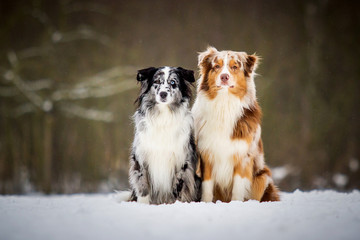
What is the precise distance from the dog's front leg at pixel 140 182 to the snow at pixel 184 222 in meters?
0.50

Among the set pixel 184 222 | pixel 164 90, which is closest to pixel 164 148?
pixel 164 90

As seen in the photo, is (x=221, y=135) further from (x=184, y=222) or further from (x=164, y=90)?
(x=184, y=222)

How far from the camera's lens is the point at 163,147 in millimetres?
3773

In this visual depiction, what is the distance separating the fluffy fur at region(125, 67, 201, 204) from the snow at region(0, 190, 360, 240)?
58cm

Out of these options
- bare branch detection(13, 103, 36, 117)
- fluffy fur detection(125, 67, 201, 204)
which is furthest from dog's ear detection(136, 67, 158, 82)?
bare branch detection(13, 103, 36, 117)

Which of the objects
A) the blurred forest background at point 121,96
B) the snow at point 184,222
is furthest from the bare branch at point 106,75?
the snow at point 184,222

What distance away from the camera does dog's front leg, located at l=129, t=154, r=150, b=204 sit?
12.3 ft

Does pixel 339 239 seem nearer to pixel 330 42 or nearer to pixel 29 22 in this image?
pixel 330 42

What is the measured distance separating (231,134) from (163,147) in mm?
783

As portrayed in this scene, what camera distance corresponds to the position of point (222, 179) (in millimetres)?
3910

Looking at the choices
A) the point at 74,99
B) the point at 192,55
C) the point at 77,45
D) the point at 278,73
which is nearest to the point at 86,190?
the point at 74,99

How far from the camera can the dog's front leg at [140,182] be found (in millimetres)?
3762

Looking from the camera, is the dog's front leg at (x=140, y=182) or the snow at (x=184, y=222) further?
the dog's front leg at (x=140, y=182)

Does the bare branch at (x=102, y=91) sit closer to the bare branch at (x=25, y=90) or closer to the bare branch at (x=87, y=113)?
the bare branch at (x=87, y=113)
